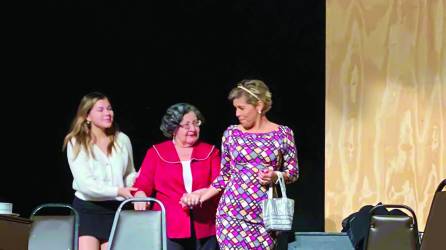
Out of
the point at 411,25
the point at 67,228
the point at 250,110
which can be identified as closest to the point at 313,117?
the point at 411,25

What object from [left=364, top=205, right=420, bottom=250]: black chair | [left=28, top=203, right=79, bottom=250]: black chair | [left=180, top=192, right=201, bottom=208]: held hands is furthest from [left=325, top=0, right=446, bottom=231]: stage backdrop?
[left=28, top=203, right=79, bottom=250]: black chair

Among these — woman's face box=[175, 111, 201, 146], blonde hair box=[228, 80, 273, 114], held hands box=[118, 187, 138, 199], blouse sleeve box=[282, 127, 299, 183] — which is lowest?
held hands box=[118, 187, 138, 199]

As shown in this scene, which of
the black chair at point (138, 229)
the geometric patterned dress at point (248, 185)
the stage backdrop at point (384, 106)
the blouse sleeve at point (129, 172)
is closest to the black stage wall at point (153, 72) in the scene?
the stage backdrop at point (384, 106)

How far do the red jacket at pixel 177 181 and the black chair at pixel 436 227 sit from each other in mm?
3074

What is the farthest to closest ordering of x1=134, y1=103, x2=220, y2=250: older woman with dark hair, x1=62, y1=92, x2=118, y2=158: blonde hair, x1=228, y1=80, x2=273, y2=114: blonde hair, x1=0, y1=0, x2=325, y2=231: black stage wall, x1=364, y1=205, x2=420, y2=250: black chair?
x1=0, y1=0, x2=325, y2=231: black stage wall, x1=62, y1=92, x2=118, y2=158: blonde hair, x1=364, y1=205, x2=420, y2=250: black chair, x1=134, y1=103, x2=220, y2=250: older woman with dark hair, x1=228, y1=80, x2=273, y2=114: blonde hair

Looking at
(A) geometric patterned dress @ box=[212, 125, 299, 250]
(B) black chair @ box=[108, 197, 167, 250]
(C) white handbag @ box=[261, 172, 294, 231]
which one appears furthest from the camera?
(B) black chair @ box=[108, 197, 167, 250]

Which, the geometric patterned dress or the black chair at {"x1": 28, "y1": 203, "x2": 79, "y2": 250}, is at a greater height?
the geometric patterned dress

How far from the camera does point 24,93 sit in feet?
24.0

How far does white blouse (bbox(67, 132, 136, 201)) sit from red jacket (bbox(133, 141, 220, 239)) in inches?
5.5

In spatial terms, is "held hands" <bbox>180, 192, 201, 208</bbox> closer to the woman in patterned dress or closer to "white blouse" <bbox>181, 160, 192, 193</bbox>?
the woman in patterned dress

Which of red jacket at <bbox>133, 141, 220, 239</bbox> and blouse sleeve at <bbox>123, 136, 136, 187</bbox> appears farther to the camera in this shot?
blouse sleeve at <bbox>123, 136, 136, 187</bbox>

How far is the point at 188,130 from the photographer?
18.5 feet

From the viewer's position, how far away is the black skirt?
558cm

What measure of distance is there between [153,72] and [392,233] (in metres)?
2.72
